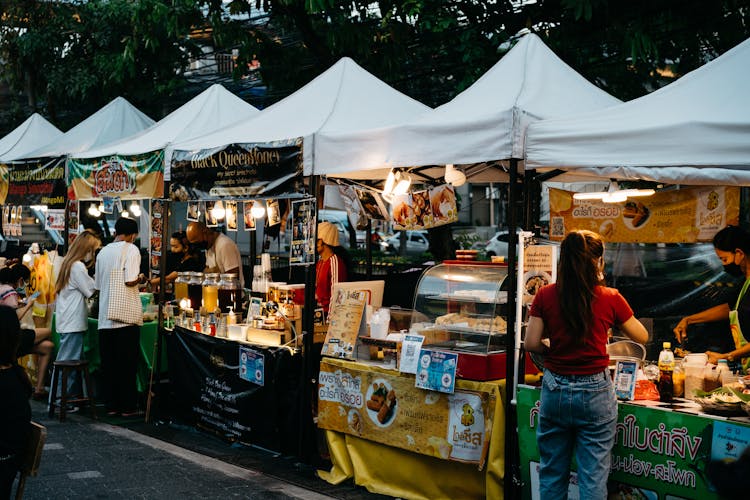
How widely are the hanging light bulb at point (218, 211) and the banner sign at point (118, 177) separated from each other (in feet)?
1.96

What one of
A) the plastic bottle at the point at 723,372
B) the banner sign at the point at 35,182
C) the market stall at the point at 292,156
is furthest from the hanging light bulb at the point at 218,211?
the plastic bottle at the point at 723,372

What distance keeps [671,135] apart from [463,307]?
2.04 m

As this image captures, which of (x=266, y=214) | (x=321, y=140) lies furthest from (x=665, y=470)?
(x=266, y=214)

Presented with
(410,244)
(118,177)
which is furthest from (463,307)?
(410,244)

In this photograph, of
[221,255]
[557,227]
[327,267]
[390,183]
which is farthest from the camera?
[221,255]

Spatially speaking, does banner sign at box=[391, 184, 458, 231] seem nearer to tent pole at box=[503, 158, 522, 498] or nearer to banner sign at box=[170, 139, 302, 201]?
banner sign at box=[170, 139, 302, 201]

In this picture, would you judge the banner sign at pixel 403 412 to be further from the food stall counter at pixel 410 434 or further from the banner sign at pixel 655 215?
the banner sign at pixel 655 215

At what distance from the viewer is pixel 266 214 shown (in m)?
8.20

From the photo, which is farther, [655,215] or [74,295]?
[74,295]

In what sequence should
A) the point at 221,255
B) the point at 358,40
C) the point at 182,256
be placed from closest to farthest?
the point at 221,255 < the point at 358,40 < the point at 182,256

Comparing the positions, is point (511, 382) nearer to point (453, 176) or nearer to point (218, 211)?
point (453, 176)

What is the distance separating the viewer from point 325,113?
24.0 ft

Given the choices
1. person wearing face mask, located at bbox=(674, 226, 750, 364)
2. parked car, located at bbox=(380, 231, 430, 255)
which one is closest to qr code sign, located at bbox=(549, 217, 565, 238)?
person wearing face mask, located at bbox=(674, 226, 750, 364)

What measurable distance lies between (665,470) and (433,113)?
2.97 metres
